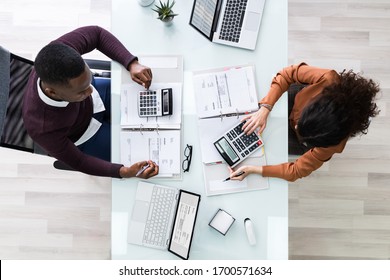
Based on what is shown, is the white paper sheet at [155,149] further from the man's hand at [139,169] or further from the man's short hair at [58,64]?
the man's short hair at [58,64]

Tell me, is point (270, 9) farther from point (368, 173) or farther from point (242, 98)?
point (368, 173)

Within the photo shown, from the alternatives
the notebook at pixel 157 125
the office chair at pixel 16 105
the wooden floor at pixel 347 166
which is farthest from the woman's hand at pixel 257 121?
the office chair at pixel 16 105

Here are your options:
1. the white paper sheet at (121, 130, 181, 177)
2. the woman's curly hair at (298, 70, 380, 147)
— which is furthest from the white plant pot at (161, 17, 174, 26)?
the woman's curly hair at (298, 70, 380, 147)

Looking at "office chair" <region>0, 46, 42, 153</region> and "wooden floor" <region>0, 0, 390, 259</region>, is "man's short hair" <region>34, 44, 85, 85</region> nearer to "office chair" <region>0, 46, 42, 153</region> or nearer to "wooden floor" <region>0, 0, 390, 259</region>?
"office chair" <region>0, 46, 42, 153</region>

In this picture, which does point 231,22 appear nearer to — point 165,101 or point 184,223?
point 165,101

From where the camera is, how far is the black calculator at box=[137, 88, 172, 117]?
153 centimetres

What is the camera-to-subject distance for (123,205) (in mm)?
1545

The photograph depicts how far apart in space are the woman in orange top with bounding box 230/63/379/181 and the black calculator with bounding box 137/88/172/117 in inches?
13.1

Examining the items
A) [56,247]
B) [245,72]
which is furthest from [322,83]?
[56,247]

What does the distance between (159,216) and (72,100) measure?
0.58 metres

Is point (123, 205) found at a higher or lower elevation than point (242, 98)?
lower

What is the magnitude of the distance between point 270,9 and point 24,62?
1.01 metres

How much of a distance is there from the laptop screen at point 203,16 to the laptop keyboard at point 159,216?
0.67m

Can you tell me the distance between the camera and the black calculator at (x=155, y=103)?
153 cm
